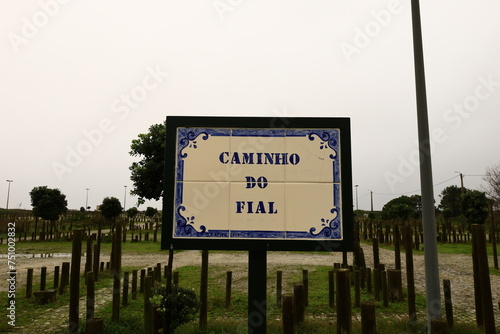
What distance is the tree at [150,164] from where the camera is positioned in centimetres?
1400

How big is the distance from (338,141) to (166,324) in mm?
4308

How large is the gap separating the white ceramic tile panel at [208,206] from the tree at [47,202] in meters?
36.2

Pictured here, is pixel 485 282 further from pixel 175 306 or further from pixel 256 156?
pixel 175 306

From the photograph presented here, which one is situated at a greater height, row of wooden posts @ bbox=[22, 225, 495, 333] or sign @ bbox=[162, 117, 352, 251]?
sign @ bbox=[162, 117, 352, 251]

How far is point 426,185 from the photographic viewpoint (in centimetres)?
530

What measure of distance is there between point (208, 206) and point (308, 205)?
1386mm

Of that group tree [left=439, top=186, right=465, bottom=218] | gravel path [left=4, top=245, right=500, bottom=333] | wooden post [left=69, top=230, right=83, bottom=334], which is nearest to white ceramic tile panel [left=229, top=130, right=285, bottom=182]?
wooden post [left=69, top=230, right=83, bottom=334]

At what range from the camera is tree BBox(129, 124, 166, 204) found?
14000 mm

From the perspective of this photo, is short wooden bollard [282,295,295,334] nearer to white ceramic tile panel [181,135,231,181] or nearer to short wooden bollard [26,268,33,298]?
white ceramic tile panel [181,135,231,181]

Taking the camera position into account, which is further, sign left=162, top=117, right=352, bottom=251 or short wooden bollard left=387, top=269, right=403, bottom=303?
short wooden bollard left=387, top=269, right=403, bottom=303

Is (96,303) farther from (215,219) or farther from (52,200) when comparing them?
(52,200)

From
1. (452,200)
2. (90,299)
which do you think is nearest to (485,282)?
(90,299)

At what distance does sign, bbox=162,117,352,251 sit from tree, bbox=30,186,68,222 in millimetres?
36157

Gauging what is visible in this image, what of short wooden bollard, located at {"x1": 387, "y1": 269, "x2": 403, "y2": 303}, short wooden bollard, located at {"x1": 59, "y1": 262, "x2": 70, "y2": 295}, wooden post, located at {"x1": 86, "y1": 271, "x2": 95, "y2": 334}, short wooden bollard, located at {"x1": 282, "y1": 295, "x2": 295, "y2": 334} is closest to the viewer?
short wooden bollard, located at {"x1": 282, "y1": 295, "x2": 295, "y2": 334}
